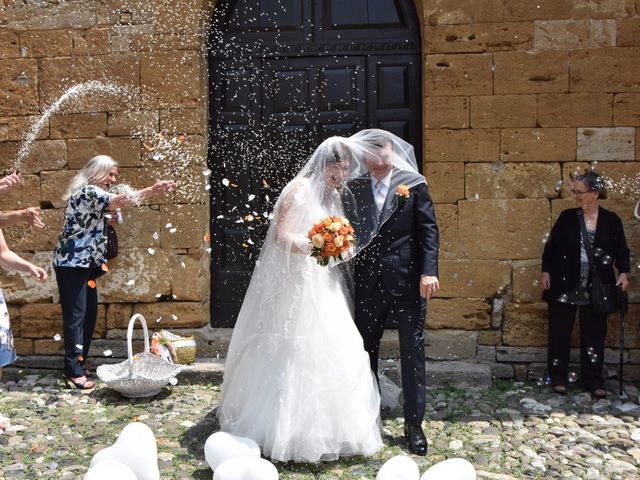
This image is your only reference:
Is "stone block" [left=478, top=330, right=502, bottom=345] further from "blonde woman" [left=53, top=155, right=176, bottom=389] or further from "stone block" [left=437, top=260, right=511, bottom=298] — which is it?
"blonde woman" [left=53, top=155, right=176, bottom=389]

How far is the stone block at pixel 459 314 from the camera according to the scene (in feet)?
19.2

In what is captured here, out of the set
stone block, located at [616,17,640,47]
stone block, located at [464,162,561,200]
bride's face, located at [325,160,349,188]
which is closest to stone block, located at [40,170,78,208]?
bride's face, located at [325,160,349,188]

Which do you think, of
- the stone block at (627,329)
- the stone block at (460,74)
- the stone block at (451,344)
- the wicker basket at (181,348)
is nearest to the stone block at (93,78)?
the wicker basket at (181,348)

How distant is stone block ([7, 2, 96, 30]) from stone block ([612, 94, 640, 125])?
4.51 metres

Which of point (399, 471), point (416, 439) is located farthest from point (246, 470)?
point (416, 439)

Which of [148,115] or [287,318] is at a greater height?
[148,115]

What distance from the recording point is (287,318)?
4.02m

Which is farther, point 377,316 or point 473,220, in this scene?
point 473,220

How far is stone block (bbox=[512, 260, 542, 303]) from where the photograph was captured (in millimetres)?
5801

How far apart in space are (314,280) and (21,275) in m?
3.41

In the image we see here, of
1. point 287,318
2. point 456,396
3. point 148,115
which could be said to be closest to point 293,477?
point 287,318

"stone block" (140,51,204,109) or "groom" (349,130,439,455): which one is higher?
"stone block" (140,51,204,109)

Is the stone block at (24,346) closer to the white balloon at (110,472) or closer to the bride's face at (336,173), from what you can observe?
the white balloon at (110,472)

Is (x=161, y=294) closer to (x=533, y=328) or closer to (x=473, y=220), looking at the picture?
(x=473, y=220)
